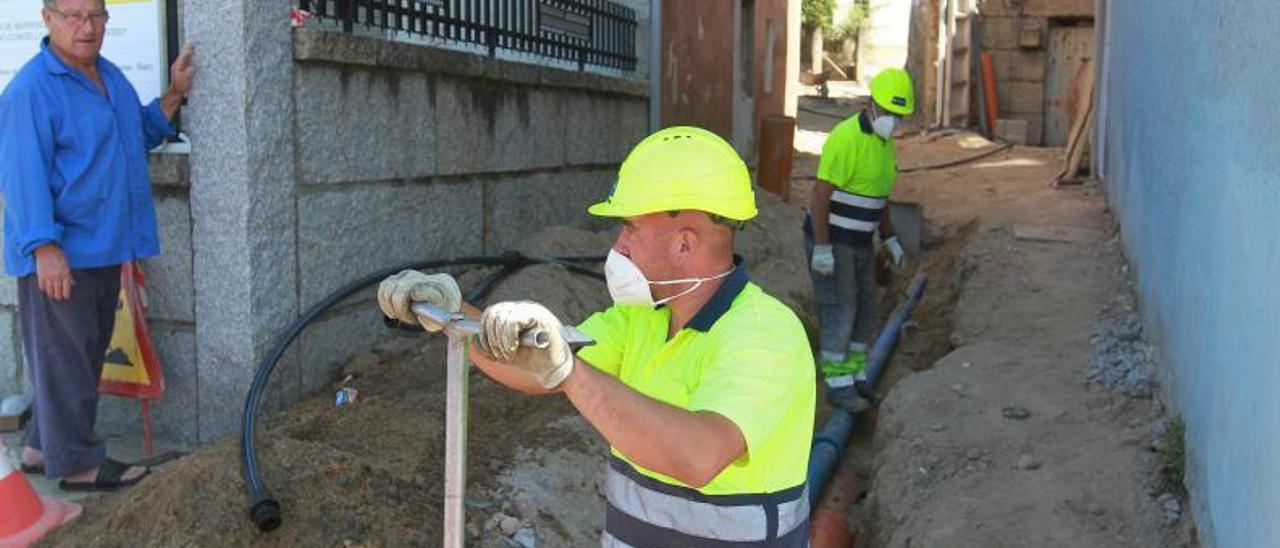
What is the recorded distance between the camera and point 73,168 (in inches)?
169

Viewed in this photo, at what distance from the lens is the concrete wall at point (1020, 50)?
1648 centimetres

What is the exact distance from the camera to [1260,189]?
3.31 m

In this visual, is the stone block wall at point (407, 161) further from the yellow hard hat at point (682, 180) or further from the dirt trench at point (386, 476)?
the yellow hard hat at point (682, 180)

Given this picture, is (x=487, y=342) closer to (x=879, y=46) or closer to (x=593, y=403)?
(x=593, y=403)

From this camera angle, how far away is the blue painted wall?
3.12 metres

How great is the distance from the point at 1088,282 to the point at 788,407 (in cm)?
620

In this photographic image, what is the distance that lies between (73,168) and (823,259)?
14.0 ft

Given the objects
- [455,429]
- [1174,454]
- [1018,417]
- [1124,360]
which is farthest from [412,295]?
[1124,360]

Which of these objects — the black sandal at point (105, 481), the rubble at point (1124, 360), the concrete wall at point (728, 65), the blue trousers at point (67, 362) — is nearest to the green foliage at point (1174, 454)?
the rubble at point (1124, 360)

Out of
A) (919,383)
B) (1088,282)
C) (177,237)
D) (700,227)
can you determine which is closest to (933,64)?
(1088,282)

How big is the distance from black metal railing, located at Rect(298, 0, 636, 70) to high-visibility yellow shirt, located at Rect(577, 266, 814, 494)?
3.13 m

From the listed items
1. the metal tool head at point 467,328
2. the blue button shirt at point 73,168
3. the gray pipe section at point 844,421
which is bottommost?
the gray pipe section at point 844,421

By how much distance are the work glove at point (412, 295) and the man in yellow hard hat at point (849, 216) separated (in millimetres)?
5090

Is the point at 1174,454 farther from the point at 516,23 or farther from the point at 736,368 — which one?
the point at 516,23
